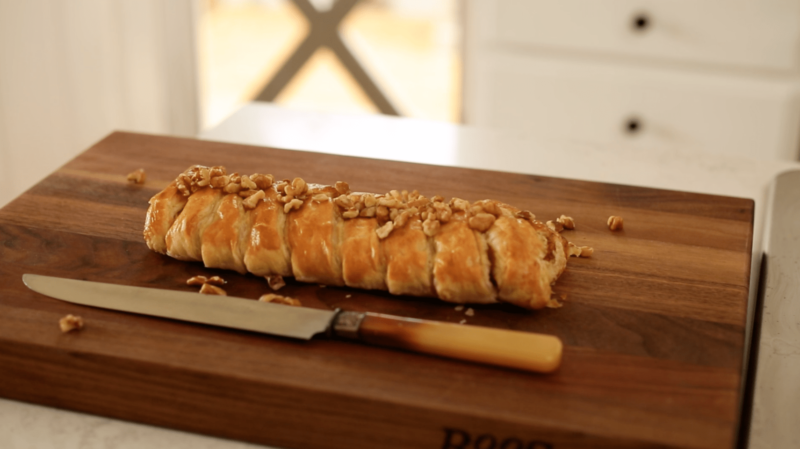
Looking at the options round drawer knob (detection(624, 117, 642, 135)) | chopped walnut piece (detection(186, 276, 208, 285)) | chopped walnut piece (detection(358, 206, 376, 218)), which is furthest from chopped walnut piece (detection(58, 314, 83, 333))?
round drawer knob (detection(624, 117, 642, 135))

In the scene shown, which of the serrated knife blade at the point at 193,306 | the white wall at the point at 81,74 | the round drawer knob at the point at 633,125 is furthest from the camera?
the round drawer knob at the point at 633,125

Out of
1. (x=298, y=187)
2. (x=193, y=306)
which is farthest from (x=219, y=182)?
(x=193, y=306)

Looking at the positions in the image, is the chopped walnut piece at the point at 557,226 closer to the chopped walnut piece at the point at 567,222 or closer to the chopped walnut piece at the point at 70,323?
the chopped walnut piece at the point at 567,222

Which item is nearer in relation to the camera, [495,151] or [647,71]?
[495,151]

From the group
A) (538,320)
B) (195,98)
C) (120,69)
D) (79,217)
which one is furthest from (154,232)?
(195,98)

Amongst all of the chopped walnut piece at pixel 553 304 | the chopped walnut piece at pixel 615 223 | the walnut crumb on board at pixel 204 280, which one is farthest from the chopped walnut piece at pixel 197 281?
the chopped walnut piece at pixel 615 223

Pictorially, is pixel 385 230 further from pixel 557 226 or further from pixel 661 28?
pixel 661 28
